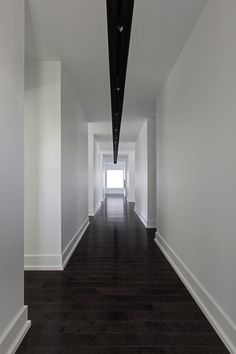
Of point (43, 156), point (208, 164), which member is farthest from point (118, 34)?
point (43, 156)

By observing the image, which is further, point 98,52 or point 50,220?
point 50,220

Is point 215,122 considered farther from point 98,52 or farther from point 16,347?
→ point 16,347

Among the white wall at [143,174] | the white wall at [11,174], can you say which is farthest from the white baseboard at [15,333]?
the white wall at [143,174]

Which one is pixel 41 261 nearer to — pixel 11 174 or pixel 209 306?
pixel 11 174

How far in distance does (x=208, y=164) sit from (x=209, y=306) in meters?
1.27

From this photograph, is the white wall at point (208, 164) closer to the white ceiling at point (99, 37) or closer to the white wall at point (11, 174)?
the white ceiling at point (99, 37)

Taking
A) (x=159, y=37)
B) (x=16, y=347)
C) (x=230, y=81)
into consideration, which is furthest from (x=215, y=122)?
(x=16, y=347)

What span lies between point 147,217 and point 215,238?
430 centimetres

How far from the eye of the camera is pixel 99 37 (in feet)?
9.07

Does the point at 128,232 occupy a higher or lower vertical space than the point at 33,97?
lower

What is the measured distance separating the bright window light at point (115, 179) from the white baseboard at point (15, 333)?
2046 cm

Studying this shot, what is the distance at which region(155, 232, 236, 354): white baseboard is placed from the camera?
178 centimetres

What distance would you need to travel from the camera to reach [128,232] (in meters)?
5.78

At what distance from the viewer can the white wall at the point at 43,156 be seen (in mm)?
3348
